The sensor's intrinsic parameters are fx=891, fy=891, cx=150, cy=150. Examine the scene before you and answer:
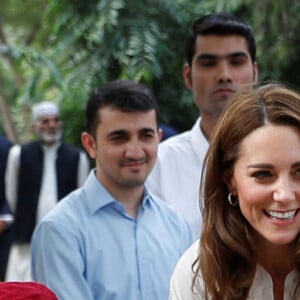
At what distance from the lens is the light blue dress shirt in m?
3.05

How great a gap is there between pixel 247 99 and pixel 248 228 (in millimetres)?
351

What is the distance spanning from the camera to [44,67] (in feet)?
23.1

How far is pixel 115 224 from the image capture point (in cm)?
322

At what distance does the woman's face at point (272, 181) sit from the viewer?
2.24 m

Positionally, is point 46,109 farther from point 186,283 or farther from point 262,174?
point 262,174

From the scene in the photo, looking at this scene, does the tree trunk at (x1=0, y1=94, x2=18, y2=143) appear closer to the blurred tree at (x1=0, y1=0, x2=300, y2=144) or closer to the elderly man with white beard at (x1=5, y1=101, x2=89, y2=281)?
the blurred tree at (x1=0, y1=0, x2=300, y2=144)

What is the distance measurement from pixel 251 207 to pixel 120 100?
1.18 meters

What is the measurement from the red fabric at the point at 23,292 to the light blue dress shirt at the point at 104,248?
63 centimetres

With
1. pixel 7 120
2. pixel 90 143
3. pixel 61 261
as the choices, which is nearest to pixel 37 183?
pixel 90 143

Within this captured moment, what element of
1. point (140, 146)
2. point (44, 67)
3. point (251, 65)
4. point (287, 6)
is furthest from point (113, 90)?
point (44, 67)

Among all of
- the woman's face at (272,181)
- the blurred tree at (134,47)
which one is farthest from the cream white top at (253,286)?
the blurred tree at (134,47)

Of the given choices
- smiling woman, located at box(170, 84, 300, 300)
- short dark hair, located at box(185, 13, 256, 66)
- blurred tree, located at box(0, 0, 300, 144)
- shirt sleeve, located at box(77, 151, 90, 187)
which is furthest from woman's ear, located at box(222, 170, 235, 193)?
shirt sleeve, located at box(77, 151, 90, 187)

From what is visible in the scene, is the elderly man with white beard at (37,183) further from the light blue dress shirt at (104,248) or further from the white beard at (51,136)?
the light blue dress shirt at (104,248)

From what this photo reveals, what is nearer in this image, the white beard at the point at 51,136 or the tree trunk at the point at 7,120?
the white beard at the point at 51,136
